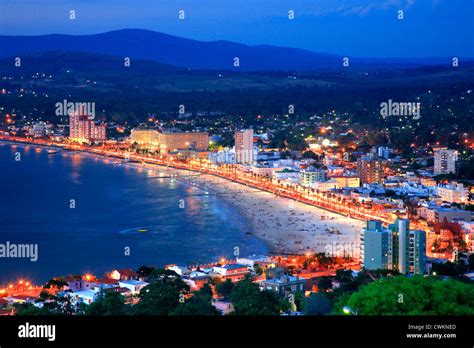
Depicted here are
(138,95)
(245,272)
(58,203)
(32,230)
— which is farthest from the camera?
(138,95)

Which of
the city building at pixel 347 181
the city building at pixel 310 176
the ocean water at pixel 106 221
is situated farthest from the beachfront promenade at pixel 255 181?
the ocean water at pixel 106 221

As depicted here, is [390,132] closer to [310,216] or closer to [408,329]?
[310,216]

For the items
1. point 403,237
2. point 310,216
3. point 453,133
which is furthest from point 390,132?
point 403,237

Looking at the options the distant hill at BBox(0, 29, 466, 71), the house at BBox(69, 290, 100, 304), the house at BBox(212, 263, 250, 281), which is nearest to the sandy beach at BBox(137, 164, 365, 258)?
the house at BBox(212, 263, 250, 281)

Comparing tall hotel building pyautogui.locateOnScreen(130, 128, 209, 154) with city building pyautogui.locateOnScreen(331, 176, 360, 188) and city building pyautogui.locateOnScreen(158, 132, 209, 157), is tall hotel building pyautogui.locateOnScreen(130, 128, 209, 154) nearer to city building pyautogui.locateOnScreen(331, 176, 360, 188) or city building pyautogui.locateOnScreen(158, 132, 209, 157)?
city building pyautogui.locateOnScreen(158, 132, 209, 157)

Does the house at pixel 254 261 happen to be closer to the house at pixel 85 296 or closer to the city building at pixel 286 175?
the house at pixel 85 296

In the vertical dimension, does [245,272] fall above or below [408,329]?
below
